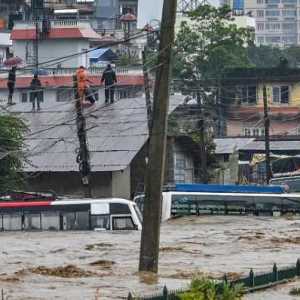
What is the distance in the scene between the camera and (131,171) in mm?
47656

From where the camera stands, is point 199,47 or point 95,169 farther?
point 199,47

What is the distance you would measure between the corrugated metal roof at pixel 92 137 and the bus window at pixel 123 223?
736 cm

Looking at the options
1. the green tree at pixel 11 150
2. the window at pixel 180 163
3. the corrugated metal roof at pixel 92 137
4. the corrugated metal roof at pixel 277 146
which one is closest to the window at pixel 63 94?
the corrugated metal roof at pixel 277 146

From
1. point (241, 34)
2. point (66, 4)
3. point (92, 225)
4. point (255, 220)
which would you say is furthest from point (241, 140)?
point (66, 4)

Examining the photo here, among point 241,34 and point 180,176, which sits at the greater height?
point 241,34

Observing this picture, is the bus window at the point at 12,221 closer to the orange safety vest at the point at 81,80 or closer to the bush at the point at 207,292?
the orange safety vest at the point at 81,80

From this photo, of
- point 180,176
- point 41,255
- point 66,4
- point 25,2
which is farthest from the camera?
point 66,4

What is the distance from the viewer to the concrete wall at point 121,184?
46250mm

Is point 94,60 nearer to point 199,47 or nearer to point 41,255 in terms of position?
point 199,47

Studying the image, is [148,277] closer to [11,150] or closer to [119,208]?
[119,208]

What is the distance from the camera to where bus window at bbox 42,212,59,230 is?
120ft

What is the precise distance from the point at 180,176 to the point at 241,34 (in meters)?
31.9

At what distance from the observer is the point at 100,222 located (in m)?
36.7

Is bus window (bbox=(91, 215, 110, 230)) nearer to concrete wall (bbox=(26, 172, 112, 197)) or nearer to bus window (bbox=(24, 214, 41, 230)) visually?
bus window (bbox=(24, 214, 41, 230))
